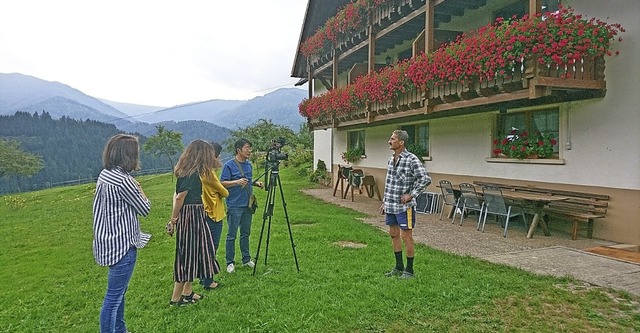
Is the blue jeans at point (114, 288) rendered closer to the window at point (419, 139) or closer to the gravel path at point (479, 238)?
the gravel path at point (479, 238)

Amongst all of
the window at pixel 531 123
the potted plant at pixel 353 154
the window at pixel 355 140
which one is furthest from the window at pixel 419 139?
the window at pixel 355 140

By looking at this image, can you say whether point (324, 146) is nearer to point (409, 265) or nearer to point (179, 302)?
point (409, 265)

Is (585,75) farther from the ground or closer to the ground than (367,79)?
closer to the ground

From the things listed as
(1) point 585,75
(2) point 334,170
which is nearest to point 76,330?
(1) point 585,75

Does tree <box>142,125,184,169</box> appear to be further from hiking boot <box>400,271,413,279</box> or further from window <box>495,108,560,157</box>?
hiking boot <box>400,271,413,279</box>

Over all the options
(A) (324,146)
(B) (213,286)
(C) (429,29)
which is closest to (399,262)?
(B) (213,286)

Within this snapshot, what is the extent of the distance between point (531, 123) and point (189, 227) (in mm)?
7256

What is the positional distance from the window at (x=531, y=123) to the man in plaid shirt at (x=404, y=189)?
466 centimetres

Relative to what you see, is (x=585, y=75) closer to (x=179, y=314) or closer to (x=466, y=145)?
(x=466, y=145)

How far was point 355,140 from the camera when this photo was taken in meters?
17.9

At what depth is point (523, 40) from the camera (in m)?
6.37

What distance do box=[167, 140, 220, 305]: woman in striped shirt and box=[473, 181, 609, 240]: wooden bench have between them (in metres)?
6.13

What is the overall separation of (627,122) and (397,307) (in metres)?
5.36

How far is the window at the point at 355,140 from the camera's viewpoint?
56.3ft
